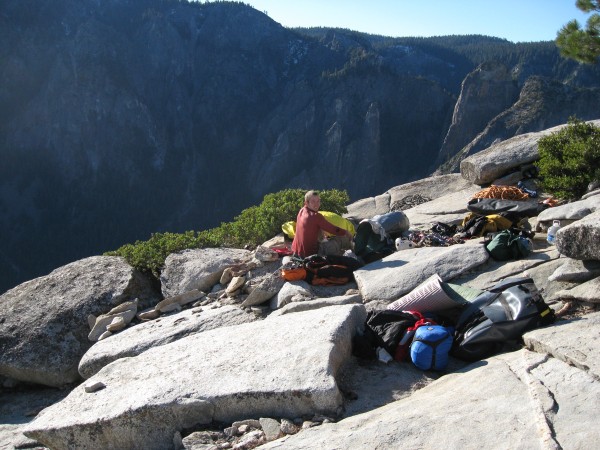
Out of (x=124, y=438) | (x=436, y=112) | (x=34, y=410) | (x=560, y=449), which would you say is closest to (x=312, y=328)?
(x=124, y=438)

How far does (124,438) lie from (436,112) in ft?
282

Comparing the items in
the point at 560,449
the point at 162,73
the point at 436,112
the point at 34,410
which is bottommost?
the point at 34,410

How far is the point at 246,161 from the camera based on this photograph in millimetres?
95562

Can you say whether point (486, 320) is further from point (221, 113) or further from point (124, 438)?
point (221, 113)

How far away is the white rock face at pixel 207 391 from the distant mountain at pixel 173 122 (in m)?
70.6

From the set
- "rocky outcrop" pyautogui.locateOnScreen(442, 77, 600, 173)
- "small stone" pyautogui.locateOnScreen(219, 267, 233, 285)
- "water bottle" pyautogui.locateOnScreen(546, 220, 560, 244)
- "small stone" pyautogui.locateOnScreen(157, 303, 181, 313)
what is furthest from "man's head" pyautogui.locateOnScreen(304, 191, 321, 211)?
"rocky outcrop" pyautogui.locateOnScreen(442, 77, 600, 173)

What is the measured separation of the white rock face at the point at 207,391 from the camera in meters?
5.36

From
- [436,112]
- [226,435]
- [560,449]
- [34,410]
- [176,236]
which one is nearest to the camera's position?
[560,449]

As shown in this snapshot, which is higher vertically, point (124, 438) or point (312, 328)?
point (312, 328)

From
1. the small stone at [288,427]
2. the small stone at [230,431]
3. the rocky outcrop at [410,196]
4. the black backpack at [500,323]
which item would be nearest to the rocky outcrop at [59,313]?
the small stone at [230,431]

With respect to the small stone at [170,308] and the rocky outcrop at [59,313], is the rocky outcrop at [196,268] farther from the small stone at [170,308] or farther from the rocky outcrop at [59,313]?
the rocky outcrop at [59,313]

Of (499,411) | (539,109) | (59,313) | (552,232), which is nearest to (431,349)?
(499,411)

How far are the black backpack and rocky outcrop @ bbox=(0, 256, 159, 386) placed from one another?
594 cm

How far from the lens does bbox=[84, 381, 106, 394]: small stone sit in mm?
6176
